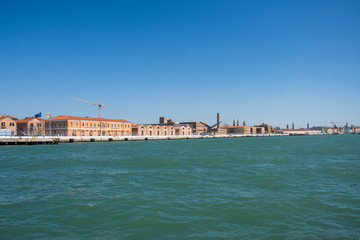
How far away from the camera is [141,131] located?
9425 cm

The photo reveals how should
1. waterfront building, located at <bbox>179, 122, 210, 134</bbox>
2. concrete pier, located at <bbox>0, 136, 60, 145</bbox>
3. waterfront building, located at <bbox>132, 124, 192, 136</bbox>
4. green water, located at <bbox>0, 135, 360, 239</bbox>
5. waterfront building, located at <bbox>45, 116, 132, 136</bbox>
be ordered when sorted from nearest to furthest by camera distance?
green water, located at <bbox>0, 135, 360, 239</bbox> < concrete pier, located at <bbox>0, 136, 60, 145</bbox> < waterfront building, located at <bbox>45, 116, 132, 136</bbox> < waterfront building, located at <bbox>132, 124, 192, 136</bbox> < waterfront building, located at <bbox>179, 122, 210, 134</bbox>

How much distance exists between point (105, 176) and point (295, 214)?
33.6 feet

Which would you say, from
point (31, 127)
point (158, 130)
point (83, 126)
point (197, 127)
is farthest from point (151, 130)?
→ point (31, 127)

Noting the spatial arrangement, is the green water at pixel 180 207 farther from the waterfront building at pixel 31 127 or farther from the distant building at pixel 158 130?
the distant building at pixel 158 130

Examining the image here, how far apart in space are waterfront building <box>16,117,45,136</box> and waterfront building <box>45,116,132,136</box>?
1879 millimetres

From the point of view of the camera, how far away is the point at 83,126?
75.3 m

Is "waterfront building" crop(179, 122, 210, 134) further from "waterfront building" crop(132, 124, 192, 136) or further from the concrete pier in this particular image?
the concrete pier

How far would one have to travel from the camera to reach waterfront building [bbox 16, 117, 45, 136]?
74.0m

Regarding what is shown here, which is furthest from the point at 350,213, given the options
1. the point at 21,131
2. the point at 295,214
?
the point at 21,131

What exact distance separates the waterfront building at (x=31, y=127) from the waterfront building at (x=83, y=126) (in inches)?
74.0

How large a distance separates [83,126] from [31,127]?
46.6 ft

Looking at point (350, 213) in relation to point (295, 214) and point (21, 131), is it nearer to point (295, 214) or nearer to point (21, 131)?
→ point (295, 214)

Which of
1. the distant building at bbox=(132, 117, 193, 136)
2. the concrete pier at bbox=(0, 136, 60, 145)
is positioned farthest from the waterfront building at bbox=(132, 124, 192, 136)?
the concrete pier at bbox=(0, 136, 60, 145)

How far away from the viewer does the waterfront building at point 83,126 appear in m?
71.4
